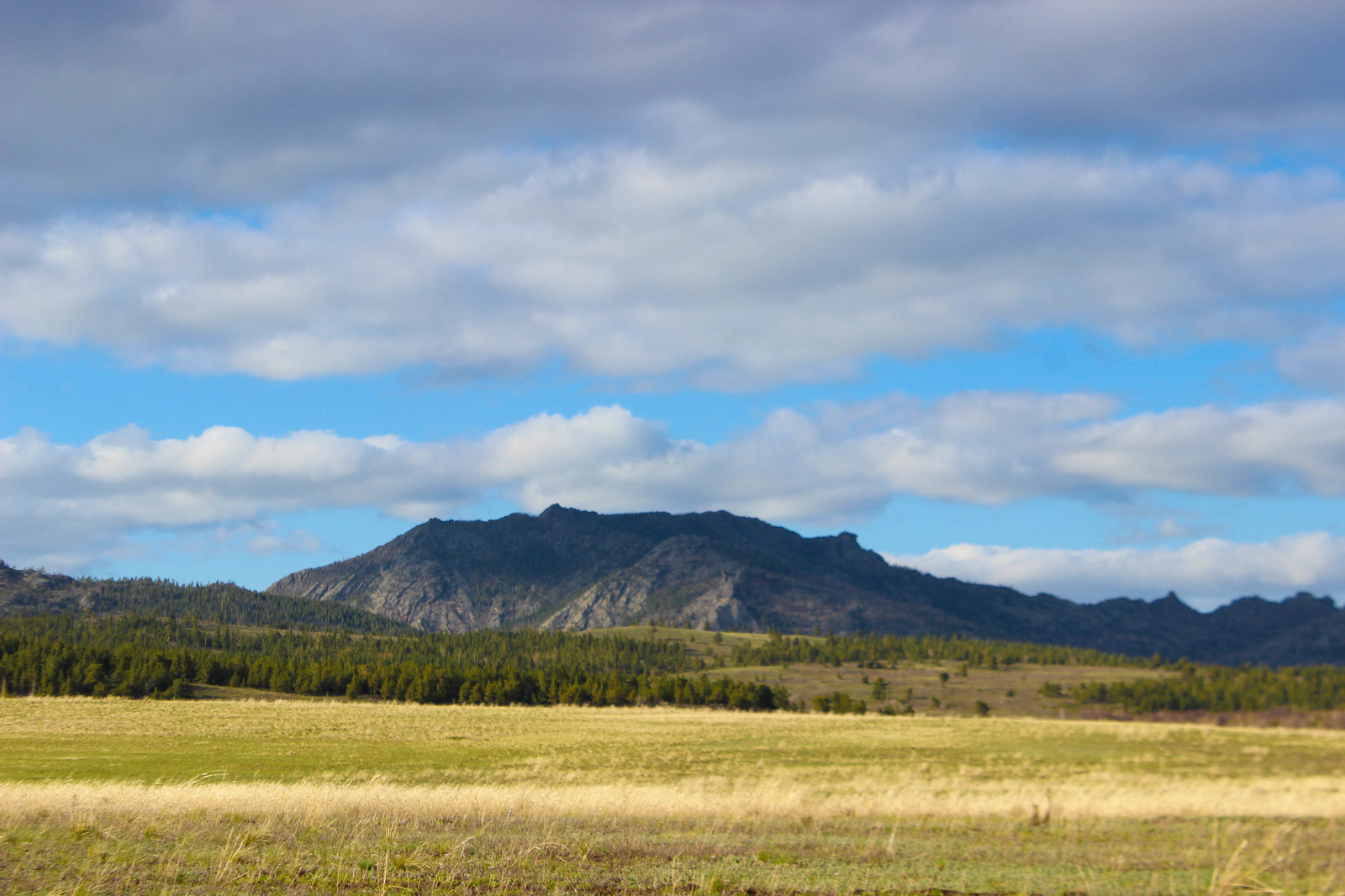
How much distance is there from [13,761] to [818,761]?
40.9m

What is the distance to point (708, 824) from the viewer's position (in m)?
21.5

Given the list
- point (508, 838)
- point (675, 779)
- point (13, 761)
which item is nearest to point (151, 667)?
point (13, 761)

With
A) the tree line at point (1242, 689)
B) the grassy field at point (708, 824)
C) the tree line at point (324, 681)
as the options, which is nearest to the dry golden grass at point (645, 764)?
the grassy field at point (708, 824)

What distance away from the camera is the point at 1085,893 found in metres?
14.0

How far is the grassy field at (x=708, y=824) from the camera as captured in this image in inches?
533

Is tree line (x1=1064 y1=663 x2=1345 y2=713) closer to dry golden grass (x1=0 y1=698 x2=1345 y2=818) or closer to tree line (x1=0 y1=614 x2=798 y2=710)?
dry golden grass (x1=0 y1=698 x2=1345 y2=818)

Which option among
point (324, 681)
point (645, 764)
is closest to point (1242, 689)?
point (645, 764)

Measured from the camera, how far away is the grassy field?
13531 millimetres

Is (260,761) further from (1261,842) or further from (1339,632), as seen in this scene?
(1339,632)

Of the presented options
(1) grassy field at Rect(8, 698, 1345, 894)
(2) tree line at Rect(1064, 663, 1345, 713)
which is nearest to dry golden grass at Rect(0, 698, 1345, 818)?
(1) grassy field at Rect(8, 698, 1345, 894)

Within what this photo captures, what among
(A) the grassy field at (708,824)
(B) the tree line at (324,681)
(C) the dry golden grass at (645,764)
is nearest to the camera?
(A) the grassy field at (708,824)

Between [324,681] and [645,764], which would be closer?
[645,764]

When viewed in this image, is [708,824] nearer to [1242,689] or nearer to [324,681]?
[1242,689]

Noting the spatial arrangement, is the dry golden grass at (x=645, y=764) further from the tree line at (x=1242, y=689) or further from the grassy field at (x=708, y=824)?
the tree line at (x=1242, y=689)
